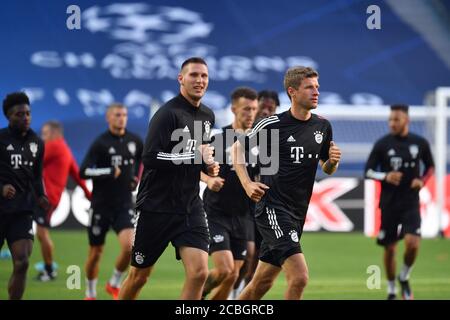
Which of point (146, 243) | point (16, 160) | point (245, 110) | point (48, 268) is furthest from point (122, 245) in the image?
point (146, 243)

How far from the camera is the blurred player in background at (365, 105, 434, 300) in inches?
541

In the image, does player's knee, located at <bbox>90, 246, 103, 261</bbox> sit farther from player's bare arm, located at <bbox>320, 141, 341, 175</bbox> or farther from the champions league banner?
the champions league banner

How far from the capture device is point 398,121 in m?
14.5

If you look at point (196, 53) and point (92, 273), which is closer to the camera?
point (92, 273)

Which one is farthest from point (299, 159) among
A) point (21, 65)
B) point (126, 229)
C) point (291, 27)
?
point (291, 27)

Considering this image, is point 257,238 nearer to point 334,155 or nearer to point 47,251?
point 334,155

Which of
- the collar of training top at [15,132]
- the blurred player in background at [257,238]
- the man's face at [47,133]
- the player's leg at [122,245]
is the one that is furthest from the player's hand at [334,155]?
the man's face at [47,133]

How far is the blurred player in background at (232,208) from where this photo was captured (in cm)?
1135

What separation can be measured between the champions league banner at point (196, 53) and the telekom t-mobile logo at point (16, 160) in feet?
44.9

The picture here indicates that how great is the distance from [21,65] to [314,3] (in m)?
8.20

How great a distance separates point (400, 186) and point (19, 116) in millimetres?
5776

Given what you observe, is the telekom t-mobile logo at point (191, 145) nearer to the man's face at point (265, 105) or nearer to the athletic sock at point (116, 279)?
the man's face at point (265, 105)

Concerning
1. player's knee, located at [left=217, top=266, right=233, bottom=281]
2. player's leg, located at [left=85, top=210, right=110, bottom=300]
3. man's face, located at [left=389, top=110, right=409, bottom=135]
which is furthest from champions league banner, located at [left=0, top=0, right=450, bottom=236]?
player's knee, located at [left=217, top=266, right=233, bottom=281]
